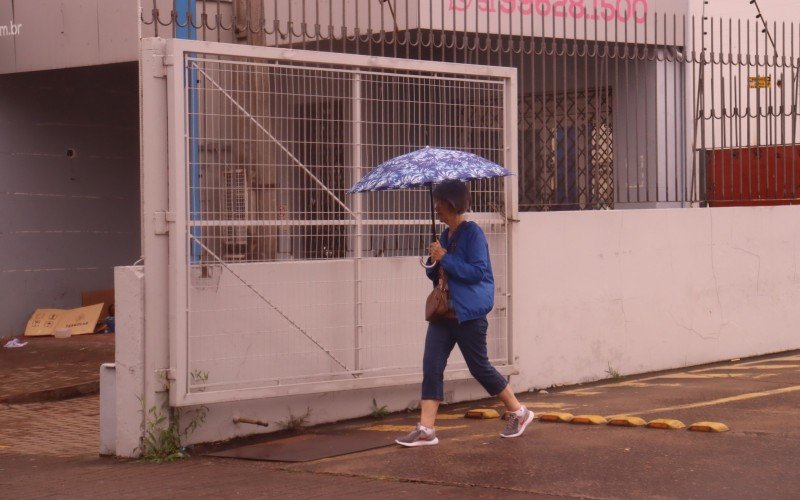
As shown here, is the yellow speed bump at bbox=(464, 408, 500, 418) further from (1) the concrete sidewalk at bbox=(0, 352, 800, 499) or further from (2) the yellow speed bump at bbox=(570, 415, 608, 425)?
(2) the yellow speed bump at bbox=(570, 415, 608, 425)

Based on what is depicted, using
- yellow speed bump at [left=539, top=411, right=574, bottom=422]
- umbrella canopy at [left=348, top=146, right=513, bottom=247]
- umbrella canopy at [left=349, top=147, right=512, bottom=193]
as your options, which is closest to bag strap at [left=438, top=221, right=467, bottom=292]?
umbrella canopy at [left=348, top=146, right=513, bottom=247]

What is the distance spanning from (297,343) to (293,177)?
118 centimetres

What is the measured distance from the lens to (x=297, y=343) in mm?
9234

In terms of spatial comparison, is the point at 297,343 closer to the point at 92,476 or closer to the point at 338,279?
the point at 338,279

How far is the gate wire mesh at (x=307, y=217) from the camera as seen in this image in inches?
344

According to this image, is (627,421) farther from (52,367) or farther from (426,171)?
(52,367)

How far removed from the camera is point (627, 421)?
343 inches

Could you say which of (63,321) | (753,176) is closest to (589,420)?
(753,176)

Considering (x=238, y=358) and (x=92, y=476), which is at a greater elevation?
(x=238, y=358)

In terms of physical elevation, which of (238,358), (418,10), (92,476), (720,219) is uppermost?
(418,10)

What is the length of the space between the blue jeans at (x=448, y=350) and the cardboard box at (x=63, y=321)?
8.98 meters

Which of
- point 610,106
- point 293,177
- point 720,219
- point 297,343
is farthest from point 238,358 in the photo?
point 720,219

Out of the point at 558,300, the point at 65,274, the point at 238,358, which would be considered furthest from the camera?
the point at 65,274

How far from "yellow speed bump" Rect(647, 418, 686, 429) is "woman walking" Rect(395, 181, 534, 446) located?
32.3 inches
